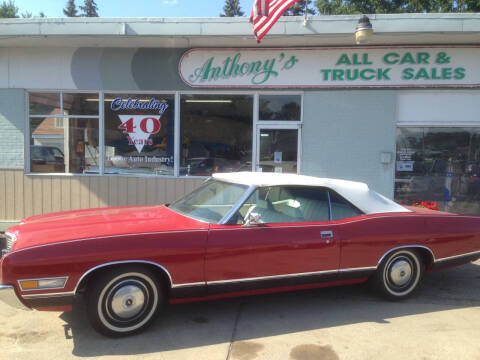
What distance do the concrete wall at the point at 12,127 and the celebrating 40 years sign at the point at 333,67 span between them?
11.4 ft

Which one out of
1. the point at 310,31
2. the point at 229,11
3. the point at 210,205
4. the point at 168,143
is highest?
the point at 229,11

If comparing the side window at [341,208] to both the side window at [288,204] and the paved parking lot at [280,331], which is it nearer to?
the side window at [288,204]

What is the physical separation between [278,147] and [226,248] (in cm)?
496

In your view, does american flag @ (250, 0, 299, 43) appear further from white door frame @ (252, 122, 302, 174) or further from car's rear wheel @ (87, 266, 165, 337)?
car's rear wheel @ (87, 266, 165, 337)

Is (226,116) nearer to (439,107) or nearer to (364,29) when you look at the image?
(364,29)

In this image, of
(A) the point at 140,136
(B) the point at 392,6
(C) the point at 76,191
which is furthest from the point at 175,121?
(B) the point at 392,6

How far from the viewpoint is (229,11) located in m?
A: 61.0

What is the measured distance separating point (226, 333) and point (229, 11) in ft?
209

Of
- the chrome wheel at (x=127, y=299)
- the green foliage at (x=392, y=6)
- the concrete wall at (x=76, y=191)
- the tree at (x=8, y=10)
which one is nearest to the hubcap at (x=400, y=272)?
the chrome wheel at (x=127, y=299)

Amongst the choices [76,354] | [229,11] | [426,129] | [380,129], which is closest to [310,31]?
[380,129]

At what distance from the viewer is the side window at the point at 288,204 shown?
3.96 metres

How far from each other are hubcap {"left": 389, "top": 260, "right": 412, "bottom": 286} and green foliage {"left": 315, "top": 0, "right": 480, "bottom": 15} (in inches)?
710

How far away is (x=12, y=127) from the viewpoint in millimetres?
8289

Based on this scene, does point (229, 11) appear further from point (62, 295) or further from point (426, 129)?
point (62, 295)
